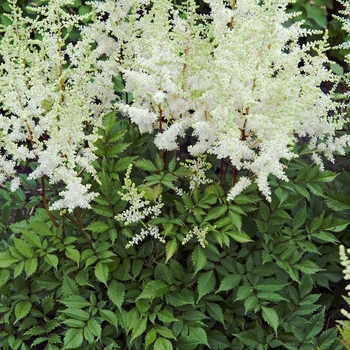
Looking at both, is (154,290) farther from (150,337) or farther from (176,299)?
(150,337)

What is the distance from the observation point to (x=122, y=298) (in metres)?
2.84

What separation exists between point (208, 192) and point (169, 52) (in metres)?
0.77

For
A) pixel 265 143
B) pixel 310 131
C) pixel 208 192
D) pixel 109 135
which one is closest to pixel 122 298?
pixel 208 192

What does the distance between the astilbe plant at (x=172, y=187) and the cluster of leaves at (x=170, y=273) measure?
1 cm

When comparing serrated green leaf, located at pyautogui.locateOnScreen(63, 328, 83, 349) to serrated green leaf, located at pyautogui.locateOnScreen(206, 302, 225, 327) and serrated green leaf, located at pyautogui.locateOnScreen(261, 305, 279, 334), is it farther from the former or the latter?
serrated green leaf, located at pyautogui.locateOnScreen(261, 305, 279, 334)

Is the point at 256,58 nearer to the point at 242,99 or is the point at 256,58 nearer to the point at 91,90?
the point at 242,99

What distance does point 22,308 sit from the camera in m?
2.96

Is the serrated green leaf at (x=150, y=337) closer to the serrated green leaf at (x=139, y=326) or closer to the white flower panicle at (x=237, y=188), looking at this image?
the serrated green leaf at (x=139, y=326)

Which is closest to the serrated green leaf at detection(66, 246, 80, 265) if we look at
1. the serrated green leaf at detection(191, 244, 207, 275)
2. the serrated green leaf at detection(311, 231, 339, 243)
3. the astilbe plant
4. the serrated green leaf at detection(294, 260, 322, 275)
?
the astilbe plant

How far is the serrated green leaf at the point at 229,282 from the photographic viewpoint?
9.23 feet

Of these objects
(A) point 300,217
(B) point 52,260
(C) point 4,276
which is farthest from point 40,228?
(A) point 300,217

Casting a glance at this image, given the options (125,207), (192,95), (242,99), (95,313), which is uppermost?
(242,99)

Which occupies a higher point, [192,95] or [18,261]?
[192,95]

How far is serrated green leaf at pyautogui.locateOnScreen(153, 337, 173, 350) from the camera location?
272 cm
